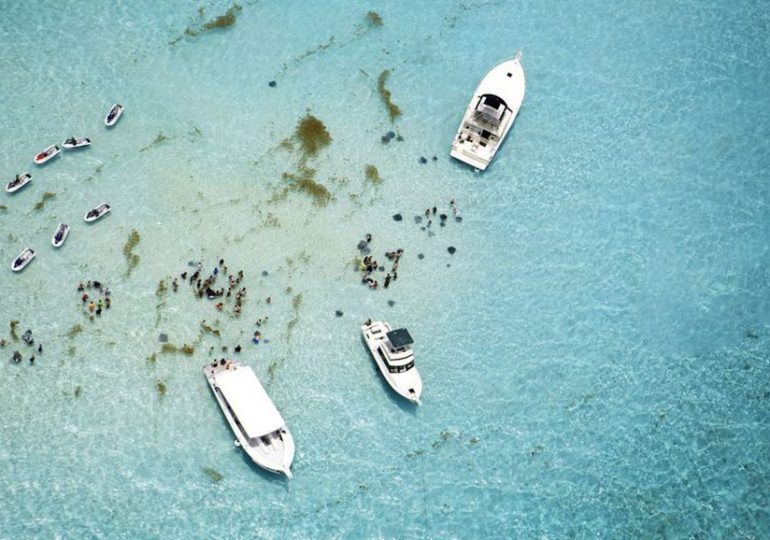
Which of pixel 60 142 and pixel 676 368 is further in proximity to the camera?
pixel 60 142

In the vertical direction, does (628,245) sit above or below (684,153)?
below

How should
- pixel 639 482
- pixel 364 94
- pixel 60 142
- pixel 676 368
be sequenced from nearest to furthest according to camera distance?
pixel 639 482 < pixel 676 368 < pixel 60 142 < pixel 364 94

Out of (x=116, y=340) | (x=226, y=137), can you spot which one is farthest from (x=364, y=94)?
(x=116, y=340)

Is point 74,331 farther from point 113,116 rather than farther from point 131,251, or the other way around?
point 113,116

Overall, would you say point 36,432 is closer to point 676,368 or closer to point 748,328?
point 676,368

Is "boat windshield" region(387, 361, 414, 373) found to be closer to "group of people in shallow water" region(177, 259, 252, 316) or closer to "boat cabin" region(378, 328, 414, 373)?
"boat cabin" region(378, 328, 414, 373)

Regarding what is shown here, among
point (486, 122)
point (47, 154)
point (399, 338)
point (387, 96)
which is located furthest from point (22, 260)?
point (486, 122)
